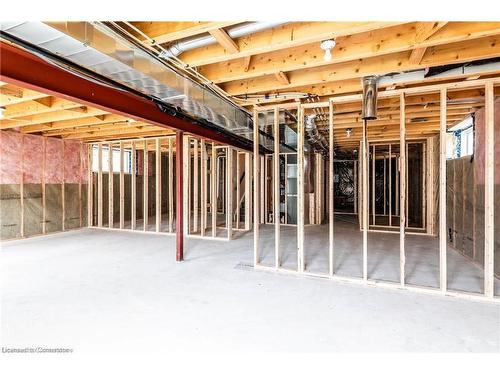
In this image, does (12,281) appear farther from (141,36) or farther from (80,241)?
(141,36)

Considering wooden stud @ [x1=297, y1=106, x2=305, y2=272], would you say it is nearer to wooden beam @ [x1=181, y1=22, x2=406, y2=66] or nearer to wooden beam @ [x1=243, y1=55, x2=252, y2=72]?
wooden beam @ [x1=243, y1=55, x2=252, y2=72]

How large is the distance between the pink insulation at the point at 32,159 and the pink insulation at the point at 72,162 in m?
0.57

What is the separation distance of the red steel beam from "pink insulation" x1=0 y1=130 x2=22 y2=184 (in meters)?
4.56

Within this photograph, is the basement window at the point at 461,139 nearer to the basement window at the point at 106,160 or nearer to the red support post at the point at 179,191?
the red support post at the point at 179,191

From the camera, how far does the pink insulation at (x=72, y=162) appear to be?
686 cm

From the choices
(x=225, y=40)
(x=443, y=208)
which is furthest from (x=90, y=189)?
(x=443, y=208)

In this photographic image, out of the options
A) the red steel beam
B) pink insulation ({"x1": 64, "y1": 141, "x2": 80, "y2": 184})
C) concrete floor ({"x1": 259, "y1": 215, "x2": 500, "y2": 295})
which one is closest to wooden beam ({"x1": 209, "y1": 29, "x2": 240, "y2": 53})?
the red steel beam

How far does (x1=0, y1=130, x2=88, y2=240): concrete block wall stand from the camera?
5.78 metres

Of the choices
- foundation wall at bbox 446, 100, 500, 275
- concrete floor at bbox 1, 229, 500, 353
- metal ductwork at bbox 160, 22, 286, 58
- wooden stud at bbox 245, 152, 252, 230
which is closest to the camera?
concrete floor at bbox 1, 229, 500, 353

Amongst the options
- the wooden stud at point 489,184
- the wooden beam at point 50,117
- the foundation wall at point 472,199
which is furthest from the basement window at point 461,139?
the wooden beam at point 50,117

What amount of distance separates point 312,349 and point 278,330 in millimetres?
322

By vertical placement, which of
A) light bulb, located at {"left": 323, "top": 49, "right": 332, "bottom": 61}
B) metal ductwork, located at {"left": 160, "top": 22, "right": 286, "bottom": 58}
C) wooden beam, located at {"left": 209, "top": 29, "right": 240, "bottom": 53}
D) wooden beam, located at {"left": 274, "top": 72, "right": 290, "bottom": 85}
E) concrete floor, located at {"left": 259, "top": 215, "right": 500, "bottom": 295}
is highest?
metal ductwork, located at {"left": 160, "top": 22, "right": 286, "bottom": 58}

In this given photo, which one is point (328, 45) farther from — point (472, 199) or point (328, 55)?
point (472, 199)

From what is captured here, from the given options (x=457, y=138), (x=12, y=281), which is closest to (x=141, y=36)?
(x=12, y=281)
